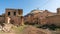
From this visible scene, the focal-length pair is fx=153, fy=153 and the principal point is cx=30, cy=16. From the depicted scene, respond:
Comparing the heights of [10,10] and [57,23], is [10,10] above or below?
above

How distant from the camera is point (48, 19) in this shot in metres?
28.7

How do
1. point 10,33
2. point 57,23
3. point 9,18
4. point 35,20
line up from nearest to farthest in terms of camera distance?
1. point 10,33
2. point 57,23
3. point 9,18
4. point 35,20

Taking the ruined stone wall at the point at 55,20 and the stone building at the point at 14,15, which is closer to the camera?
the ruined stone wall at the point at 55,20

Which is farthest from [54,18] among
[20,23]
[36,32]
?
[36,32]

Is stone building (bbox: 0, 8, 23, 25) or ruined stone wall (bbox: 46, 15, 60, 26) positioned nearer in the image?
ruined stone wall (bbox: 46, 15, 60, 26)

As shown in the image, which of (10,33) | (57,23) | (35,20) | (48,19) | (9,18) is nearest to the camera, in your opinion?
(10,33)

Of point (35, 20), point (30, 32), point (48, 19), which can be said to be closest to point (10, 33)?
point (30, 32)

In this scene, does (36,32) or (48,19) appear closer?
(36,32)

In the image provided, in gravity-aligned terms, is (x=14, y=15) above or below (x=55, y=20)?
above

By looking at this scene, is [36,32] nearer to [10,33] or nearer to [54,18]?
[10,33]

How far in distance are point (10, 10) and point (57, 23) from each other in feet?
40.0

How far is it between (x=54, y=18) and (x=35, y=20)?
11296 millimetres

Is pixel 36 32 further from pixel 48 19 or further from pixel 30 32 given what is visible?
pixel 48 19

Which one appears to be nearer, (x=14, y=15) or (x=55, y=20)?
(x=55, y=20)
